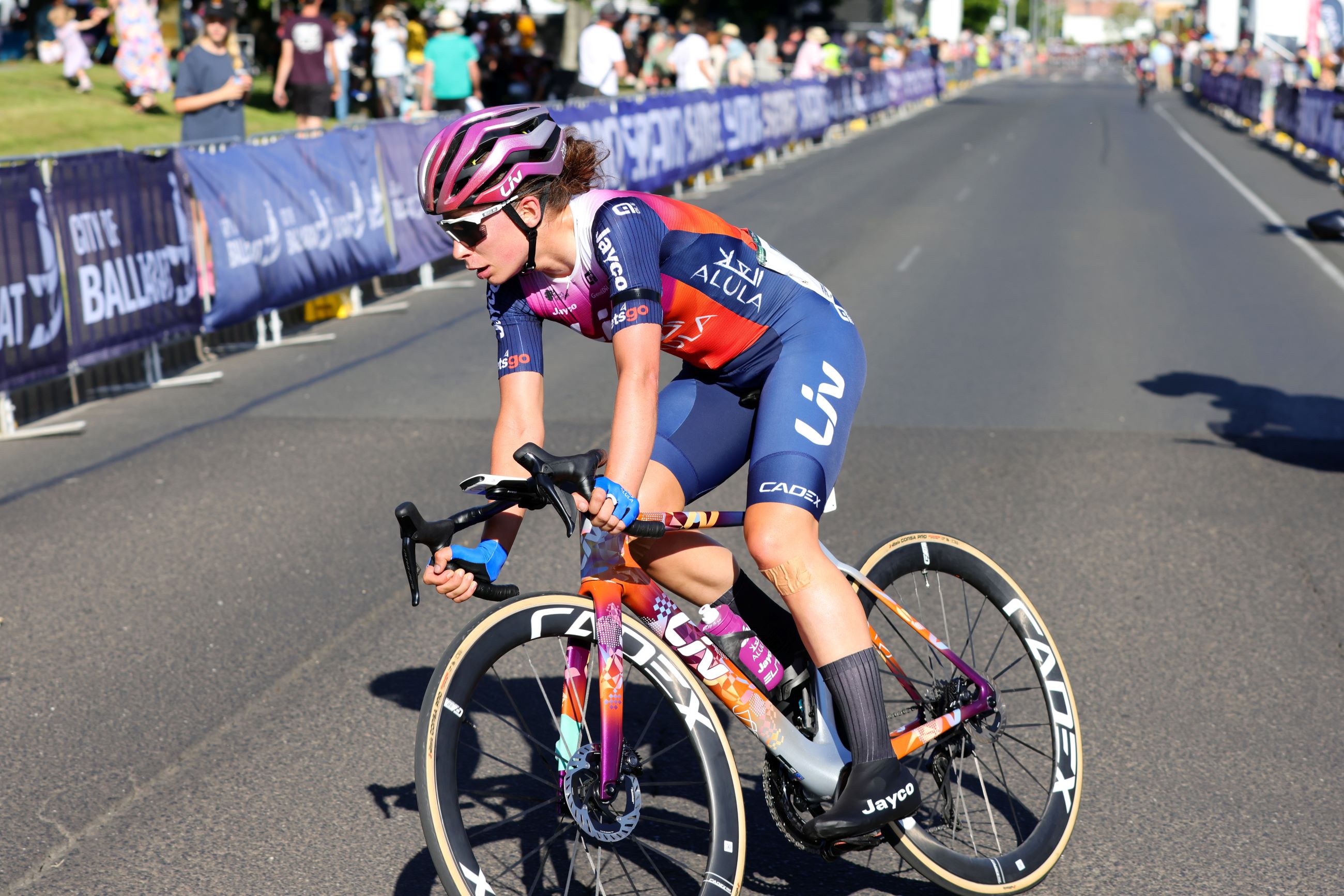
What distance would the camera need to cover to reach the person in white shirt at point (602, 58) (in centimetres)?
2000

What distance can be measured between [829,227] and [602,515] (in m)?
15.2

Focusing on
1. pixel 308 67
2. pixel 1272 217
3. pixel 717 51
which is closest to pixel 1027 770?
pixel 308 67

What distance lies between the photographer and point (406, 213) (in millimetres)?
13641

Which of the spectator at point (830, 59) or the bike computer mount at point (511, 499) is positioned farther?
the spectator at point (830, 59)

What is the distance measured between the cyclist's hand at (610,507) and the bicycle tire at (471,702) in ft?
0.84

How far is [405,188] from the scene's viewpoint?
1358 cm

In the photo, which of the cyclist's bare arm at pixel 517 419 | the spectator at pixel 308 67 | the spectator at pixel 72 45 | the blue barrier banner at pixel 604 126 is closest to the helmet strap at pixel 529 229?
the cyclist's bare arm at pixel 517 419

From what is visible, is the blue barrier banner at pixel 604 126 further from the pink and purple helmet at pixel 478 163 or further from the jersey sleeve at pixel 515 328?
the pink and purple helmet at pixel 478 163

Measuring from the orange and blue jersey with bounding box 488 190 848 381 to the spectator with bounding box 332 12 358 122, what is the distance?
75.0 feet

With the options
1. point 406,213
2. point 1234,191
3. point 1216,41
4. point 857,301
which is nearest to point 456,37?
point 406,213

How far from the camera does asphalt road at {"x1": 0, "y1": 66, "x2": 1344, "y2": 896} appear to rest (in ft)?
12.4

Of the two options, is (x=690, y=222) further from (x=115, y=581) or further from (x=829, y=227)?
(x=829, y=227)

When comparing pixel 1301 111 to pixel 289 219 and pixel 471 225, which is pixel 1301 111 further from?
pixel 471 225

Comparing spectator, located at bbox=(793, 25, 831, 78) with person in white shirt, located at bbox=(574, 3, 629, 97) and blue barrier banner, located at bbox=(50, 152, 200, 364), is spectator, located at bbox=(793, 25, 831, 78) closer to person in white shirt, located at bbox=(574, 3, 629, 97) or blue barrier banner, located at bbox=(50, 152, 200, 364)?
person in white shirt, located at bbox=(574, 3, 629, 97)
